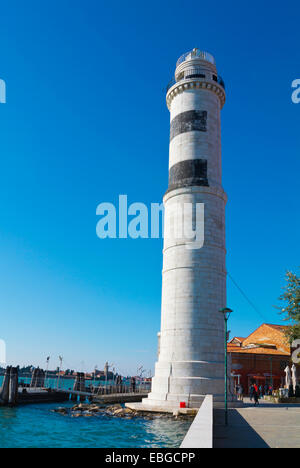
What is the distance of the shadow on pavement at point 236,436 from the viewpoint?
11422mm

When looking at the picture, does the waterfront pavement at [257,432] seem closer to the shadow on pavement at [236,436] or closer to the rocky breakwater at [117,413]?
the shadow on pavement at [236,436]

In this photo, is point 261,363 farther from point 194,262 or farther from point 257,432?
point 257,432

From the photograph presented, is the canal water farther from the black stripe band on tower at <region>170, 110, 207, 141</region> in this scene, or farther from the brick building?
the black stripe band on tower at <region>170, 110, 207, 141</region>

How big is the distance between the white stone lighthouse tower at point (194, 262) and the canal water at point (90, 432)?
4011 millimetres

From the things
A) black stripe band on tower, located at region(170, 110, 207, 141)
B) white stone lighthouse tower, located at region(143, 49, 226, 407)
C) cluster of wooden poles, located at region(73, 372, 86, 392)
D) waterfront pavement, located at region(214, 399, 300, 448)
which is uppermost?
black stripe band on tower, located at region(170, 110, 207, 141)

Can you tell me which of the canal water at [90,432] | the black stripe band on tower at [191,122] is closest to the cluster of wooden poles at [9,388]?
the canal water at [90,432]

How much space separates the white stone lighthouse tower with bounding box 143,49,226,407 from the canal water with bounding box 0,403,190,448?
401 centimetres

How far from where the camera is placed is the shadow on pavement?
11422mm

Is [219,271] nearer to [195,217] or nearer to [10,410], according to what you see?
[195,217]

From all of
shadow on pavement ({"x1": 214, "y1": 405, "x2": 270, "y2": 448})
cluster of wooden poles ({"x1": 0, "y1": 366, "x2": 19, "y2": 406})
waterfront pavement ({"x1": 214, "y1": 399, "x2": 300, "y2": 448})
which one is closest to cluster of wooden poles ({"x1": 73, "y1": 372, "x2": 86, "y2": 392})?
cluster of wooden poles ({"x1": 0, "y1": 366, "x2": 19, "y2": 406})

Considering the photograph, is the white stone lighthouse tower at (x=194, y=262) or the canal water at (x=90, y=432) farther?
the white stone lighthouse tower at (x=194, y=262)

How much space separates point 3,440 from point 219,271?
17.2 meters

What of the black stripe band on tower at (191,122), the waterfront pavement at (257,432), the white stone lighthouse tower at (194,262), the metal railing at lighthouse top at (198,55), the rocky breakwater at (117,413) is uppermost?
the metal railing at lighthouse top at (198,55)
